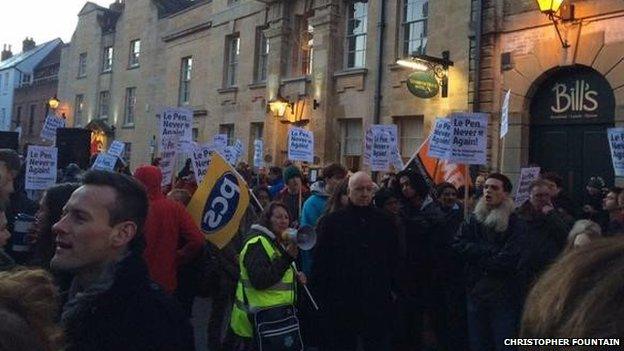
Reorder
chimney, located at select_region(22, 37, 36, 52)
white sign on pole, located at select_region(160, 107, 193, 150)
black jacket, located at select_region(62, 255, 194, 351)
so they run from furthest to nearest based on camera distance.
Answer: chimney, located at select_region(22, 37, 36, 52) → white sign on pole, located at select_region(160, 107, 193, 150) → black jacket, located at select_region(62, 255, 194, 351)

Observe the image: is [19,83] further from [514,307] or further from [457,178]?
[514,307]

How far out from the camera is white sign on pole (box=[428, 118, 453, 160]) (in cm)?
916

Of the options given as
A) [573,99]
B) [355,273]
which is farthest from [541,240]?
[573,99]

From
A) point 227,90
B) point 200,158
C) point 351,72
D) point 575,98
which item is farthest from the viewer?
point 227,90

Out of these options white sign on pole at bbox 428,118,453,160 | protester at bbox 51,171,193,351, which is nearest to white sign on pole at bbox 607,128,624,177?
white sign on pole at bbox 428,118,453,160

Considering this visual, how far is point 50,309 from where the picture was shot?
146 cm

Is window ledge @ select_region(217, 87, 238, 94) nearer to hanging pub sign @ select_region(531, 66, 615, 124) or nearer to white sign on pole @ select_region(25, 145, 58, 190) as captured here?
hanging pub sign @ select_region(531, 66, 615, 124)

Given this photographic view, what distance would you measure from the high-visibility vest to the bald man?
2.01 ft

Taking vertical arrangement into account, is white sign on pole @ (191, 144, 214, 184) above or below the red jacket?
above

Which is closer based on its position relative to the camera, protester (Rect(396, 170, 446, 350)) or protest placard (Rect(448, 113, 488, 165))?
protester (Rect(396, 170, 446, 350))

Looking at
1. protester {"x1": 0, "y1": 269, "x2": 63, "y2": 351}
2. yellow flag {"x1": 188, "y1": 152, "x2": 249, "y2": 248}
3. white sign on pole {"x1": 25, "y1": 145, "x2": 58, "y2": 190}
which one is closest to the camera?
protester {"x1": 0, "y1": 269, "x2": 63, "y2": 351}

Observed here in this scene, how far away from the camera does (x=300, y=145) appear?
1127 cm

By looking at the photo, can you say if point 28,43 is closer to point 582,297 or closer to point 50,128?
point 50,128

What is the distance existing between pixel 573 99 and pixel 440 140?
14.8 ft
